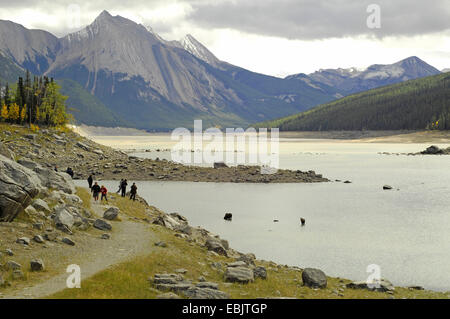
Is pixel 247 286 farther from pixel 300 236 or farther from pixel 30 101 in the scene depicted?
pixel 30 101

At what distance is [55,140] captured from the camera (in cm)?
11319

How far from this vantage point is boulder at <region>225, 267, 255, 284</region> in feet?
90.4

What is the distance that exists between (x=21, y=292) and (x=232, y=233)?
94.1 feet

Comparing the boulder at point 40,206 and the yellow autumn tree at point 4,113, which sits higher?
the yellow autumn tree at point 4,113

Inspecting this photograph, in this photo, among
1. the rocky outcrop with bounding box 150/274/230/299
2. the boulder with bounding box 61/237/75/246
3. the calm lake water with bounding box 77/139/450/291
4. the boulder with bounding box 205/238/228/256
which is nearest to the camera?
the rocky outcrop with bounding box 150/274/230/299

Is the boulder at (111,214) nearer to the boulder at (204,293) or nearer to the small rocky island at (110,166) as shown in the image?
the boulder at (204,293)

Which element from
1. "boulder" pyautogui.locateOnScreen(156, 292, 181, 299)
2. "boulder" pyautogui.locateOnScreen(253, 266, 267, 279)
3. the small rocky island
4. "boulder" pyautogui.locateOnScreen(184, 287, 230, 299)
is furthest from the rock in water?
the small rocky island

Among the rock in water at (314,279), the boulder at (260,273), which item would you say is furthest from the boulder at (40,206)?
the rock in water at (314,279)

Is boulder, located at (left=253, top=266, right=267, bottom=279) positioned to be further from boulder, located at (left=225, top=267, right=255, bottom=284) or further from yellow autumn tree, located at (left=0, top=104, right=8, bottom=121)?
yellow autumn tree, located at (left=0, top=104, right=8, bottom=121)

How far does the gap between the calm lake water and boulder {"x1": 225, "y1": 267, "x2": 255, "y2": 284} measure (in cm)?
897

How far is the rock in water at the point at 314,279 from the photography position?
28.3 m

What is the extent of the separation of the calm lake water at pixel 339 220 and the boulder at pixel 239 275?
353 inches

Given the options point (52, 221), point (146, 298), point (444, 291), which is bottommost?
point (444, 291)
